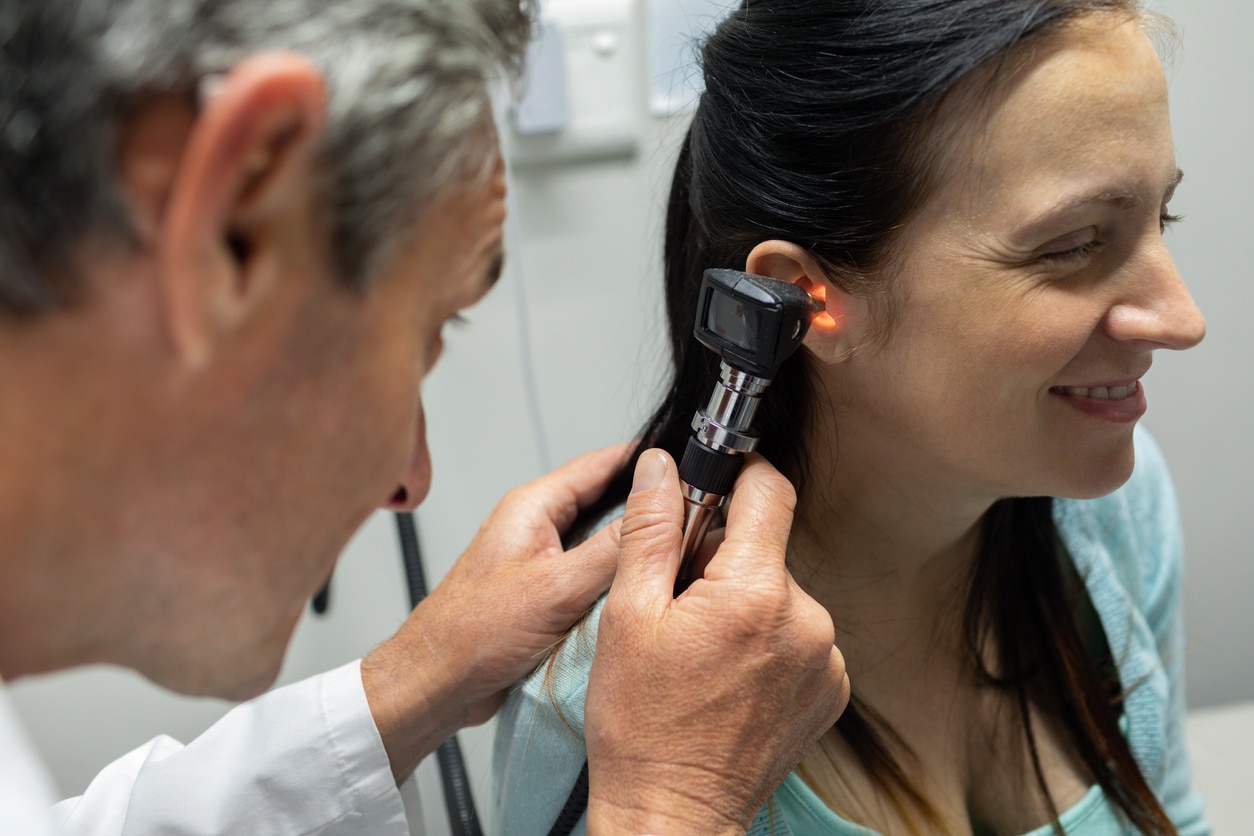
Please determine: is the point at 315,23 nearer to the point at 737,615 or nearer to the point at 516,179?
the point at 737,615

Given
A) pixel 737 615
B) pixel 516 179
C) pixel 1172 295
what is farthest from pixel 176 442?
pixel 516 179

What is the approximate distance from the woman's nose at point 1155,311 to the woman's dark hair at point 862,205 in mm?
160

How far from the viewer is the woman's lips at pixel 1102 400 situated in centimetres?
76

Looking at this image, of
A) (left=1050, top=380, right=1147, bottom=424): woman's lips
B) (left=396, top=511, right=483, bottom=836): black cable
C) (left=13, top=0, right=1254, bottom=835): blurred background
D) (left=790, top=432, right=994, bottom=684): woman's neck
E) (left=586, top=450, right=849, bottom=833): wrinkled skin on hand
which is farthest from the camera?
(left=13, top=0, right=1254, bottom=835): blurred background

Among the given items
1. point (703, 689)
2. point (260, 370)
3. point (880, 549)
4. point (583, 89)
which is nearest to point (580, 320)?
point (583, 89)

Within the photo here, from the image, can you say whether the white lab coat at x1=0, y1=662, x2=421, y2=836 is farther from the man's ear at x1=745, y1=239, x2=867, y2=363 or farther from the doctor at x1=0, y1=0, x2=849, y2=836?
the man's ear at x1=745, y1=239, x2=867, y2=363

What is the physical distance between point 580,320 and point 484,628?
604 mm

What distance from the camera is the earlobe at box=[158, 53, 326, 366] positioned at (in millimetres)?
402

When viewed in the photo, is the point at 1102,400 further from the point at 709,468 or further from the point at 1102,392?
the point at 709,468

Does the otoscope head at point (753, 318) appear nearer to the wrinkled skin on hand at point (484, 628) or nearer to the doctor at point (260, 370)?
the doctor at point (260, 370)

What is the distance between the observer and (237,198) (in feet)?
1.40

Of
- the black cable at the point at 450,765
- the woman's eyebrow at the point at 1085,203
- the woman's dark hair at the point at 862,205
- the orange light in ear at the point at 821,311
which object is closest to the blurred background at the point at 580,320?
the black cable at the point at 450,765

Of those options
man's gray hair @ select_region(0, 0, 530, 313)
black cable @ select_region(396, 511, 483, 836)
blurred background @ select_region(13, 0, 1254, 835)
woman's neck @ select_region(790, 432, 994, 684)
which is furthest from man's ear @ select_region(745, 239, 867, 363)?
black cable @ select_region(396, 511, 483, 836)

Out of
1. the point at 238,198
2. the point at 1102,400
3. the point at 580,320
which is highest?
the point at 238,198
